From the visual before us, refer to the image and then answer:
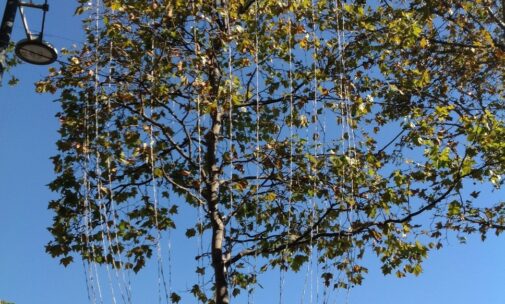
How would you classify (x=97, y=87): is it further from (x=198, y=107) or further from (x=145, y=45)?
(x=198, y=107)

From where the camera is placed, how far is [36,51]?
17.7 feet

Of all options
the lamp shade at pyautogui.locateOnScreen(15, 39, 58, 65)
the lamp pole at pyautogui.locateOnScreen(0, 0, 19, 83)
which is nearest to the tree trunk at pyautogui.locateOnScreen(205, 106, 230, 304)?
the lamp shade at pyautogui.locateOnScreen(15, 39, 58, 65)

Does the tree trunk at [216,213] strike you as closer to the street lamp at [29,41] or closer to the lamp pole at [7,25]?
the street lamp at [29,41]

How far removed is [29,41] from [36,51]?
0.10 metres

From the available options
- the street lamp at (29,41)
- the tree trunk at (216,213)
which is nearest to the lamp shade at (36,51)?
the street lamp at (29,41)

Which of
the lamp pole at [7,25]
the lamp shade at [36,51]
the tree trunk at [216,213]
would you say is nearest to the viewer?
the lamp pole at [7,25]

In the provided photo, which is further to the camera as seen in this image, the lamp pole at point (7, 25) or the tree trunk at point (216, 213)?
the tree trunk at point (216, 213)

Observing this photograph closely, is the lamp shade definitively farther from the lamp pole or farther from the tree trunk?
the tree trunk

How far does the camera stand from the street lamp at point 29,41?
515 cm

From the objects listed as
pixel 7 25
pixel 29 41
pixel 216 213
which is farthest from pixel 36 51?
pixel 216 213

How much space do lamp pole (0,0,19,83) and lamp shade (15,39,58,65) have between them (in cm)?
21

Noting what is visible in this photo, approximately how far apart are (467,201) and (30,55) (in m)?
6.66

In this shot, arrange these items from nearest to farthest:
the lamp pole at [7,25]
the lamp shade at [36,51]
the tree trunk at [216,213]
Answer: the lamp pole at [7,25], the lamp shade at [36,51], the tree trunk at [216,213]

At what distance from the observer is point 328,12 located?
9461 mm
